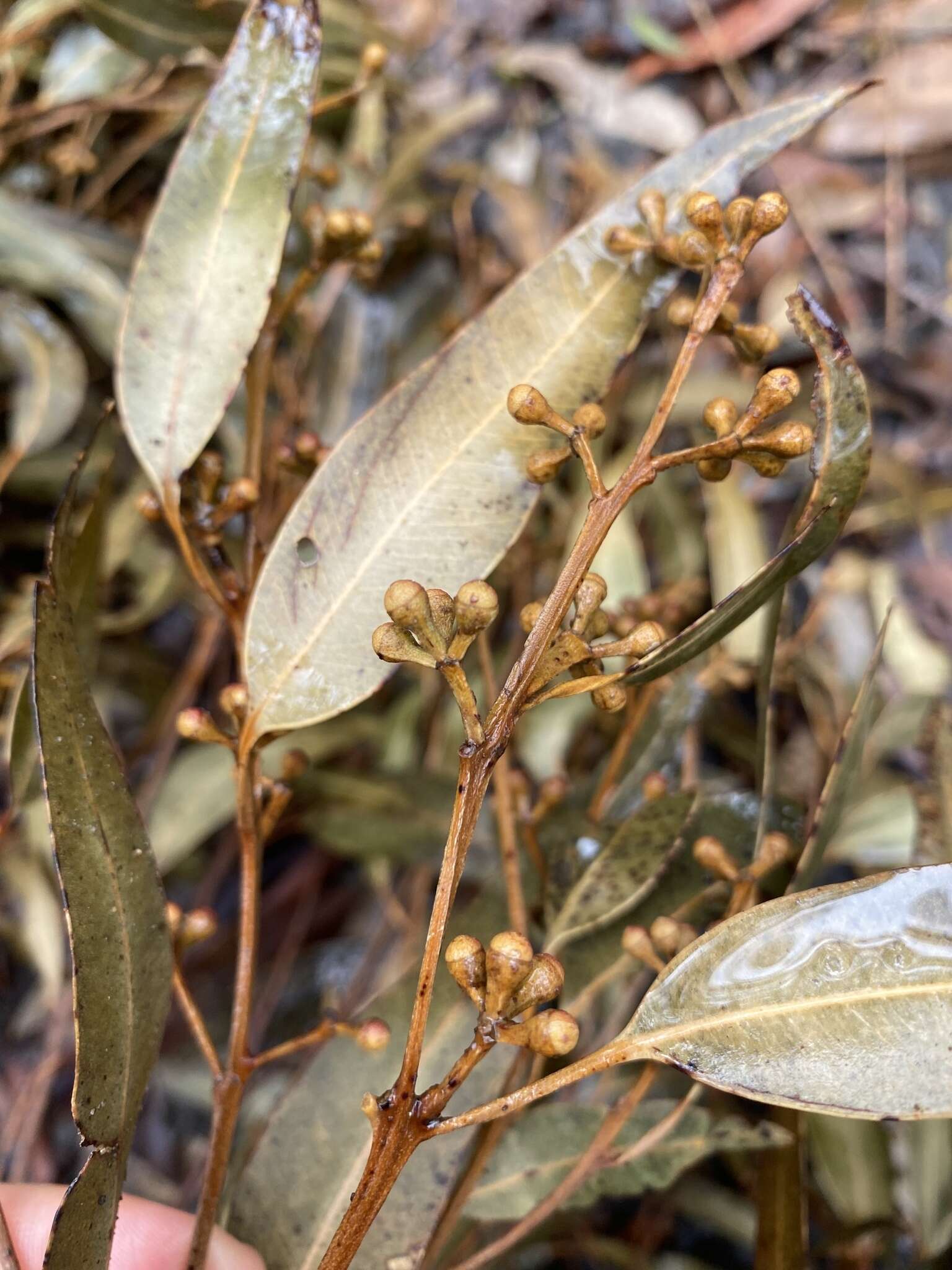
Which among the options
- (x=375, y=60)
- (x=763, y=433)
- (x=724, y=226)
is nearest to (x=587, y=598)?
(x=763, y=433)

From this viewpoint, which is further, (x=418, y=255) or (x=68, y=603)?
(x=418, y=255)

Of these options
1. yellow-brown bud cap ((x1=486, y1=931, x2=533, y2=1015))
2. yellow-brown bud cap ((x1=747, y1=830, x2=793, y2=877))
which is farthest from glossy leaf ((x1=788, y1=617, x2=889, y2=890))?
yellow-brown bud cap ((x1=486, y1=931, x2=533, y2=1015))

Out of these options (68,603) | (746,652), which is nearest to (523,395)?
(68,603)

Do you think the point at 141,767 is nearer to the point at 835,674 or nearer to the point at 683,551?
the point at 683,551

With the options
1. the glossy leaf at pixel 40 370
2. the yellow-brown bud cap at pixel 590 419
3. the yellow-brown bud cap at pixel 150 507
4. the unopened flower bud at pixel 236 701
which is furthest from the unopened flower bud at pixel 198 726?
the glossy leaf at pixel 40 370

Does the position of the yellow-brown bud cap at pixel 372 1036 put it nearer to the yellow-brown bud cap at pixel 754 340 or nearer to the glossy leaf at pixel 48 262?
the yellow-brown bud cap at pixel 754 340

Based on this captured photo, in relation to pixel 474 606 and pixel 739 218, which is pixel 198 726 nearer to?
pixel 474 606
